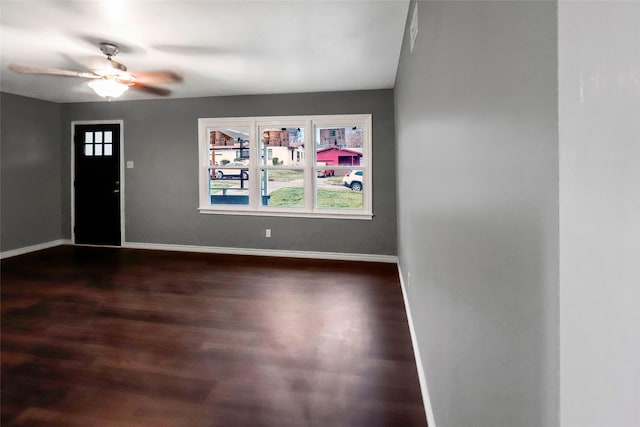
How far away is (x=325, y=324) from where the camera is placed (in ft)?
9.86

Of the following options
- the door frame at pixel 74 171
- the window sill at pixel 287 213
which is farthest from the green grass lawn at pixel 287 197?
the door frame at pixel 74 171

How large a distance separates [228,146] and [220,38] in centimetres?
261

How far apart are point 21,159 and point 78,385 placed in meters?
5.08

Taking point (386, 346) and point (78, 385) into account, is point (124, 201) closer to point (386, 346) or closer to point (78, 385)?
point (78, 385)

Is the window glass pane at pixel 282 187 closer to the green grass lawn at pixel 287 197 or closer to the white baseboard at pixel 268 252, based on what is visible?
the green grass lawn at pixel 287 197

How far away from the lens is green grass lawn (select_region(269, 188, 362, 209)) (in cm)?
529

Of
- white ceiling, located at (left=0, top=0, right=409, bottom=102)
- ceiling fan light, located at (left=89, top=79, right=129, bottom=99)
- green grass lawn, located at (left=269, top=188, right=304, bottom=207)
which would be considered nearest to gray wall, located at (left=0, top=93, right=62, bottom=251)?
white ceiling, located at (left=0, top=0, right=409, bottom=102)

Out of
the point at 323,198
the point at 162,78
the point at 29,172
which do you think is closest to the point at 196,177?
the point at 162,78

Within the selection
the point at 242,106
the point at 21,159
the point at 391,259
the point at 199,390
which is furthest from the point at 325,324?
the point at 21,159

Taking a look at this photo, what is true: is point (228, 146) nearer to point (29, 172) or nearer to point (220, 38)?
point (220, 38)

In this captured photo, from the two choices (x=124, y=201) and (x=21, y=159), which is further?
(x=124, y=201)

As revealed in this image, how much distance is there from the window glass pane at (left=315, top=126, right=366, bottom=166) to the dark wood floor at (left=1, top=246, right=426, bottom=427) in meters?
1.72

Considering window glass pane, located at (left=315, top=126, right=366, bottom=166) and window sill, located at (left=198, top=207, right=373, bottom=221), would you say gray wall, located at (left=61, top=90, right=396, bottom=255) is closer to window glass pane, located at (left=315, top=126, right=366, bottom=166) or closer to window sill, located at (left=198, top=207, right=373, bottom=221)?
Answer: window sill, located at (left=198, top=207, right=373, bottom=221)

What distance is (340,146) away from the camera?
17.3 feet
